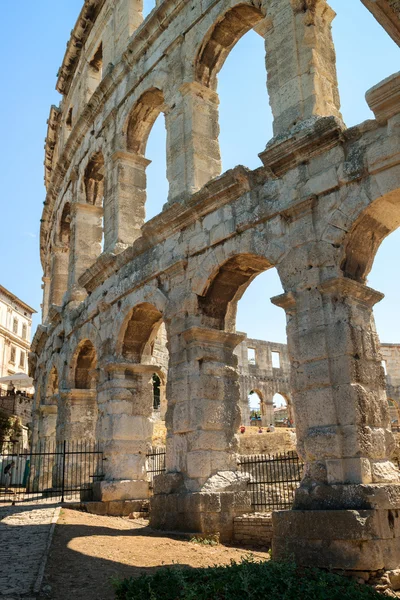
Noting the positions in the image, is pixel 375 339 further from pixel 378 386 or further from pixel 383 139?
pixel 383 139

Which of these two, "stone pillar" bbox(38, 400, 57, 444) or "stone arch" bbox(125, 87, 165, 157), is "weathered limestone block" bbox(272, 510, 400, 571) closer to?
"stone arch" bbox(125, 87, 165, 157)

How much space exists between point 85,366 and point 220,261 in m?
6.11

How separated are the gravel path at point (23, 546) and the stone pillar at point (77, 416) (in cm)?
232

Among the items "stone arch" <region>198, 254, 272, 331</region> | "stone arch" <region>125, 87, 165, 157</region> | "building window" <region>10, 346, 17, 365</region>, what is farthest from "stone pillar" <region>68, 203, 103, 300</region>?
"building window" <region>10, 346, 17, 365</region>

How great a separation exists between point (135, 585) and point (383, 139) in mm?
5150

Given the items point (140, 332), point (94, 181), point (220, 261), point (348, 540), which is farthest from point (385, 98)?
point (94, 181)

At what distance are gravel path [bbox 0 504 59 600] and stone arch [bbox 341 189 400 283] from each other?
14.8 ft

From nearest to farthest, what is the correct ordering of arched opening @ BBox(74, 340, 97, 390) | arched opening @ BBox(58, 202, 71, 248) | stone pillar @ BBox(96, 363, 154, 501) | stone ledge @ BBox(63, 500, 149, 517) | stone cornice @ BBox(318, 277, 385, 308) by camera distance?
1. stone cornice @ BBox(318, 277, 385, 308)
2. stone ledge @ BBox(63, 500, 149, 517)
3. stone pillar @ BBox(96, 363, 154, 501)
4. arched opening @ BBox(74, 340, 97, 390)
5. arched opening @ BBox(58, 202, 71, 248)

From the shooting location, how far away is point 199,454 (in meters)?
7.82

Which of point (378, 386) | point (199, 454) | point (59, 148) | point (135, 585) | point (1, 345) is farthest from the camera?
point (1, 345)

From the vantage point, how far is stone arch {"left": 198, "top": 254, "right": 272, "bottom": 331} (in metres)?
8.30

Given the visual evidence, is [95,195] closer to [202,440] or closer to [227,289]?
[227,289]

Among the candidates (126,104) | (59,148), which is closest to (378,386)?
(126,104)

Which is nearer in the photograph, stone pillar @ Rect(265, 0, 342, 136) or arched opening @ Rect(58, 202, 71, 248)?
stone pillar @ Rect(265, 0, 342, 136)
